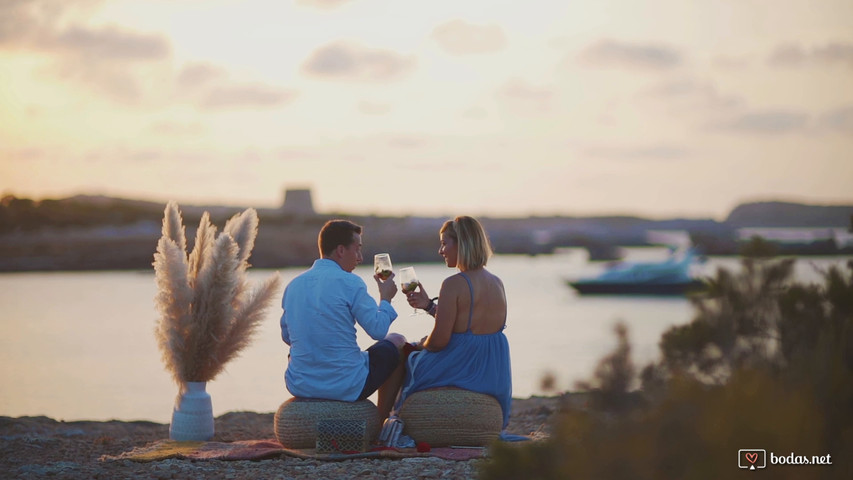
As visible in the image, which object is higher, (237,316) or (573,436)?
(237,316)

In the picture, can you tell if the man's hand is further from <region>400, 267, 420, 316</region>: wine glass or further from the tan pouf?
the tan pouf

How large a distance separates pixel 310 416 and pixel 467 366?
3.33ft

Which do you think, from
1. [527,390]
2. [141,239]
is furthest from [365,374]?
[141,239]

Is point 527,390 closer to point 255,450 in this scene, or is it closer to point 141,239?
point 255,450

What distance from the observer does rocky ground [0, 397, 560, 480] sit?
516 cm

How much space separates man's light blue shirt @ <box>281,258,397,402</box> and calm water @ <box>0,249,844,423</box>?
1.13 metres

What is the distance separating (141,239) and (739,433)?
183 feet

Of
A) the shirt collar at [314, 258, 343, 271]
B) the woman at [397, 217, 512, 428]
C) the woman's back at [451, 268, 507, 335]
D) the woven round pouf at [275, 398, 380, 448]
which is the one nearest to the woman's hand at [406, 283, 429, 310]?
the woman at [397, 217, 512, 428]

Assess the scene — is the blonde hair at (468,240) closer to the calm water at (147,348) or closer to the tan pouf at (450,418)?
the tan pouf at (450,418)

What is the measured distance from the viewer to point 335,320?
578 centimetres

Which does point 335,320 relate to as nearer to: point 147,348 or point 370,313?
point 370,313

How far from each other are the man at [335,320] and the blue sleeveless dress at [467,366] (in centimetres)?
31

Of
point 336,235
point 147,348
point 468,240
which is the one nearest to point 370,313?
point 336,235

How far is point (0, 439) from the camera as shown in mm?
6859
